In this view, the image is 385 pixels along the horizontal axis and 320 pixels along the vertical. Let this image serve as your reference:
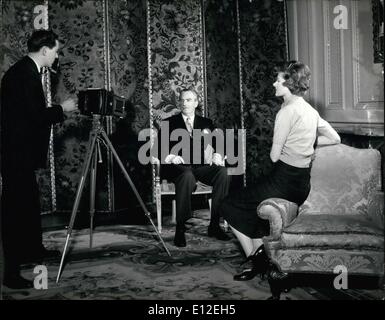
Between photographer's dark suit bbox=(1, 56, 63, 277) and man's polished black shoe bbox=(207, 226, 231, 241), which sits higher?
photographer's dark suit bbox=(1, 56, 63, 277)

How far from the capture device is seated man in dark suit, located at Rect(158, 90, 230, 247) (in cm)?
454

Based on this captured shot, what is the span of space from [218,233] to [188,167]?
677 mm

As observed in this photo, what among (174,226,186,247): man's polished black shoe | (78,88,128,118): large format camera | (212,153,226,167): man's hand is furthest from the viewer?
(212,153,226,167): man's hand

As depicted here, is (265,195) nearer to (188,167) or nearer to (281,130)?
(281,130)

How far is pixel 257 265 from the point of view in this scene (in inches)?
138

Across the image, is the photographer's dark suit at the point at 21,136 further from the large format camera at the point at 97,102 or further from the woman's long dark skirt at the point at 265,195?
the woman's long dark skirt at the point at 265,195

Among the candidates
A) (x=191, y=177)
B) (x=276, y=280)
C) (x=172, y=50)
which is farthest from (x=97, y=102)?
(x=172, y=50)

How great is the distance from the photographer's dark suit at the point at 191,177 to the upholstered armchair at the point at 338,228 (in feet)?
3.95

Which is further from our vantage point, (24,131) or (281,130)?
(24,131)

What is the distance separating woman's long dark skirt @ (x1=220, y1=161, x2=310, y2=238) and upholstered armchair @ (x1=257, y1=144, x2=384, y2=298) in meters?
0.14

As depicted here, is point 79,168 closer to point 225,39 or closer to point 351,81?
point 225,39

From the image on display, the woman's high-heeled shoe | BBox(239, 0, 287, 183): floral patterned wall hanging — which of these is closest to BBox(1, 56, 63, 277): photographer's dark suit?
the woman's high-heeled shoe

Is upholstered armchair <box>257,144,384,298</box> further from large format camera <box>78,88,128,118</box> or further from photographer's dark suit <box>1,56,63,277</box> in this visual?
photographer's dark suit <box>1,56,63,277</box>

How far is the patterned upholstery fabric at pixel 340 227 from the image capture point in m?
3.18
